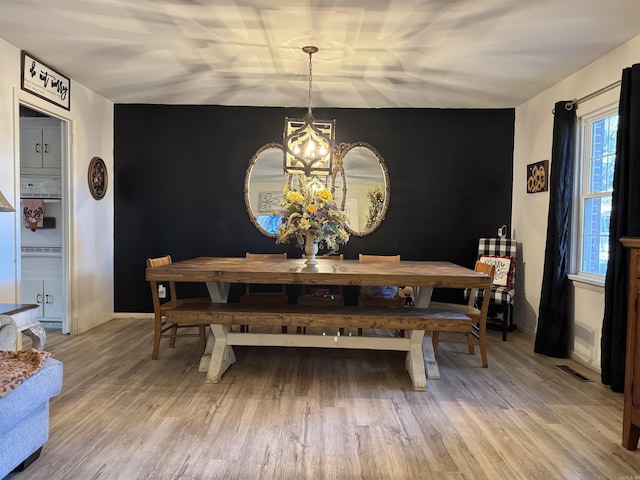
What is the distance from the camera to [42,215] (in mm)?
4543

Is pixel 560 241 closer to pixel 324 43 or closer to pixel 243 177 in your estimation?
pixel 324 43

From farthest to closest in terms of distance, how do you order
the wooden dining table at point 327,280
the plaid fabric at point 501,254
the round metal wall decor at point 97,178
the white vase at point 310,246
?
the round metal wall decor at point 97,178 → the plaid fabric at point 501,254 → the white vase at point 310,246 → the wooden dining table at point 327,280

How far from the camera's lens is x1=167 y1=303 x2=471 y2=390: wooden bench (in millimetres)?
3014

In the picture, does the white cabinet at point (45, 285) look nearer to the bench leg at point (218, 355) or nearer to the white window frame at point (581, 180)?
the bench leg at point (218, 355)

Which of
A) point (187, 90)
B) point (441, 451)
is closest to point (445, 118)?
point (187, 90)

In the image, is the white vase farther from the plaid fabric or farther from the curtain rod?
the curtain rod

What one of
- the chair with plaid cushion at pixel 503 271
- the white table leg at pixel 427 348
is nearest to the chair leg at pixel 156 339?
the white table leg at pixel 427 348

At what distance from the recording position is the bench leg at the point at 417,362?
3.03 m

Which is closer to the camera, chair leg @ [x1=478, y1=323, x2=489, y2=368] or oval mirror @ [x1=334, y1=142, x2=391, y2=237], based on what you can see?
chair leg @ [x1=478, y1=323, x2=489, y2=368]

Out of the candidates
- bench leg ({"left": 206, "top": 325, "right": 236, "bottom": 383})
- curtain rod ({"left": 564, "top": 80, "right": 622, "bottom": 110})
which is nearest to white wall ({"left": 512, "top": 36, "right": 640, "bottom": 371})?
curtain rod ({"left": 564, "top": 80, "right": 622, "bottom": 110})

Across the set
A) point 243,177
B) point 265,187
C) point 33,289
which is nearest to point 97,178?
point 33,289

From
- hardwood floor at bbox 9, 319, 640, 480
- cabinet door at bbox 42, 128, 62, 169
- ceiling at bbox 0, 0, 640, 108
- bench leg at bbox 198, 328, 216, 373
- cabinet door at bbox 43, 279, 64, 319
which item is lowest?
hardwood floor at bbox 9, 319, 640, 480

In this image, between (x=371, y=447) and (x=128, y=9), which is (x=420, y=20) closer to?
(x=128, y=9)

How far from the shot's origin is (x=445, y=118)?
5.06m
